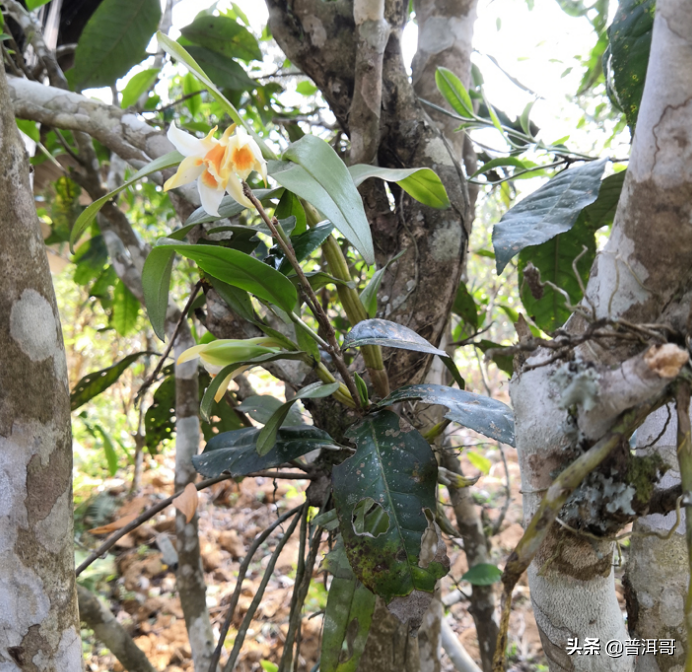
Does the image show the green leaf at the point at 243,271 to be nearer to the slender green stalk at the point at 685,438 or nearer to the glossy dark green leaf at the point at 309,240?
the glossy dark green leaf at the point at 309,240

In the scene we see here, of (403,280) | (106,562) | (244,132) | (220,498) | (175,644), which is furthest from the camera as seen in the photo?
(220,498)

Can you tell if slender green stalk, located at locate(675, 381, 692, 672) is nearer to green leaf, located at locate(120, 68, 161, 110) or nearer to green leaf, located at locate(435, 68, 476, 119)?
green leaf, located at locate(435, 68, 476, 119)

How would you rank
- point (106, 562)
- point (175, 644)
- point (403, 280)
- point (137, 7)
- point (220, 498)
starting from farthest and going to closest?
point (220, 498) → point (106, 562) → point (175, 644) → point (137, 7) → point (403, 280)

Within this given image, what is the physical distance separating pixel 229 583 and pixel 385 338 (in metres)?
1.69

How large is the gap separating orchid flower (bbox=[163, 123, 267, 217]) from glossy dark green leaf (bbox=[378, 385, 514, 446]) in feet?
0.82

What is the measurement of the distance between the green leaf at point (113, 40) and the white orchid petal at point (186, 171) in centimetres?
60

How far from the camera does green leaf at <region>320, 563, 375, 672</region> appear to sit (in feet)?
1.75

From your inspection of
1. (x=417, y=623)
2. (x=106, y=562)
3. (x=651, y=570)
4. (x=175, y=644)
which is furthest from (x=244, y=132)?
(x=106, y=562)

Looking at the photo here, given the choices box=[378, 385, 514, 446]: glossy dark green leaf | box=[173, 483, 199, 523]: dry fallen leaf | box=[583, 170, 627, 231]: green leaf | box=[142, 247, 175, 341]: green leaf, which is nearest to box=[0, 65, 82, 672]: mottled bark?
box=[142, 247, 175, 341]: green leaf

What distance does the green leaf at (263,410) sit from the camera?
644mm

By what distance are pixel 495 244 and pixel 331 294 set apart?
769 mm

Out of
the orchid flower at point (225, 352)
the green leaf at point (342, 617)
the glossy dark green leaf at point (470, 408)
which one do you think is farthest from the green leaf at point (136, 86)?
the green leaf at point (342, 617)

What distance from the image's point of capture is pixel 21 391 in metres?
0.43

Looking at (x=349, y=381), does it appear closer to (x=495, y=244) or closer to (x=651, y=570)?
(x=495, y=244)
